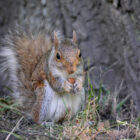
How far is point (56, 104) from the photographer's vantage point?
2.04m

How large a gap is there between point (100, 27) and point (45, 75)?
1026mm

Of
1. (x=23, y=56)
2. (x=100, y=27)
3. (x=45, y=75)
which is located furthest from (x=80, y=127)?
(x=100, y=27)

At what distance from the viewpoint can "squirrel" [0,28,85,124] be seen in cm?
197

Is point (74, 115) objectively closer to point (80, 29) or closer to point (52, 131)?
point (52, 131)

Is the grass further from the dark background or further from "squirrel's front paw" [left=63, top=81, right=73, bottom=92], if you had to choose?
the dark background

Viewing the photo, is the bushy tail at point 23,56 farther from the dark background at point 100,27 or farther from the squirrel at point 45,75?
the dark background at point 100,27

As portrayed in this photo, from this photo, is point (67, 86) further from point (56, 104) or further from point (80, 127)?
point (80, 127)

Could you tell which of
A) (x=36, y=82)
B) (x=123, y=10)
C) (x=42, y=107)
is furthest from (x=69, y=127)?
(x=123, y=10)

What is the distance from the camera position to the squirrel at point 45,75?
197cm

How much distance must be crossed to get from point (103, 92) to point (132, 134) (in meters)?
0.93

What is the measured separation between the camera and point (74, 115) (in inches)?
82.8

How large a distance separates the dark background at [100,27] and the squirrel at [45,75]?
299 mm

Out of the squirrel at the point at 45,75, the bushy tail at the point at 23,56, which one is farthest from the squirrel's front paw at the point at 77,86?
the bushy tail at the point at 23,56

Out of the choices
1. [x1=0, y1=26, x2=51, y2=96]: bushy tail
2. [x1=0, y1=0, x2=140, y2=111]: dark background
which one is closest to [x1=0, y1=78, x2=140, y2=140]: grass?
[x1=0, y1=26, x2=51, y2=96]: bushy tail
